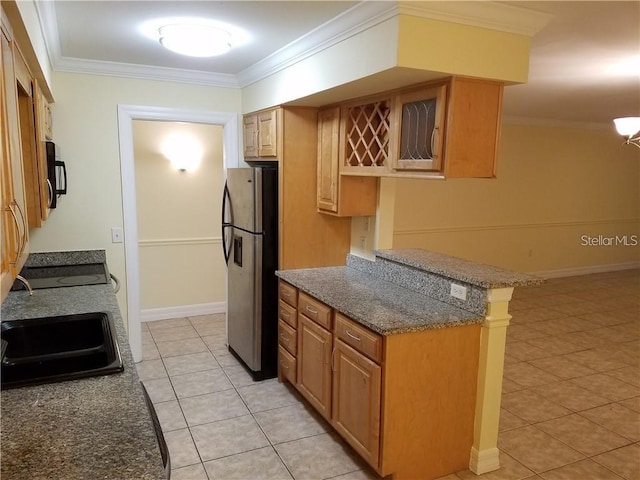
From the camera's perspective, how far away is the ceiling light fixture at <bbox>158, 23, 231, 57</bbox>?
2531 mm

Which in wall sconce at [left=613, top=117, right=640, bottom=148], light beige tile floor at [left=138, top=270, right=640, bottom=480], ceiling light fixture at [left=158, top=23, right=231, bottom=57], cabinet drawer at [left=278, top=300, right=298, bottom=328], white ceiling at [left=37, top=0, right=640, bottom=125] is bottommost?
light beige tile floor at [left=138, top=270, right=640, bottom=480]

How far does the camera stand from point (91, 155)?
11.9ft

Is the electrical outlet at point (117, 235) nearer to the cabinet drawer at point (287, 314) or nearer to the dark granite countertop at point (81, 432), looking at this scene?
the cabinet drawer at point (287, 314)

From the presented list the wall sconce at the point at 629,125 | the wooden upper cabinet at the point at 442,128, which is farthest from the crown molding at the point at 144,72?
the wall sconce at the point at 629,125

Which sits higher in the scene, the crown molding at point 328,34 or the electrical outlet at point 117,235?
the crown molding at point 328,34

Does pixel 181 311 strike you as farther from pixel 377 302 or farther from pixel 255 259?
pixel 377 302

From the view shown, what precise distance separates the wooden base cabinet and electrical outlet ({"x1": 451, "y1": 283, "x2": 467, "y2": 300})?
178 millimetres

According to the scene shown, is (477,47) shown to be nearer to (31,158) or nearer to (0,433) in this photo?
(31,158)

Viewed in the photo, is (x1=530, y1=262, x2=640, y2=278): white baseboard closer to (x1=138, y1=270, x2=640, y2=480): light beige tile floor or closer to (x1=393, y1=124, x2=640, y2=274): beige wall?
(x1=393, y1=124, x2=640, y2=274): beige wall

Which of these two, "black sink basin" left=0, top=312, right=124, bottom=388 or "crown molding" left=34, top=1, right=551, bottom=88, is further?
"crown molding" left=34, top=1, right=551, bottom=88

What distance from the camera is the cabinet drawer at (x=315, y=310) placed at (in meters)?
2.80

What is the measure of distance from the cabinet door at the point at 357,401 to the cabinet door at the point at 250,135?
6.23 ft

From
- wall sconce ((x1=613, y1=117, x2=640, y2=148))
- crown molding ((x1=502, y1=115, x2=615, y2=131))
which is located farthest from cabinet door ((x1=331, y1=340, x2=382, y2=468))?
crown molding ((x1=502, y1=115, x2=615, y2=131))

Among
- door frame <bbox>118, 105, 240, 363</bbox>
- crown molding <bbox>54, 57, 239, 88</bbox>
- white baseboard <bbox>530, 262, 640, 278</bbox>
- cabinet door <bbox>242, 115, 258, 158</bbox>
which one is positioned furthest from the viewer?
white baseboard <bbox>530, 262, 640, 278</bbox>
